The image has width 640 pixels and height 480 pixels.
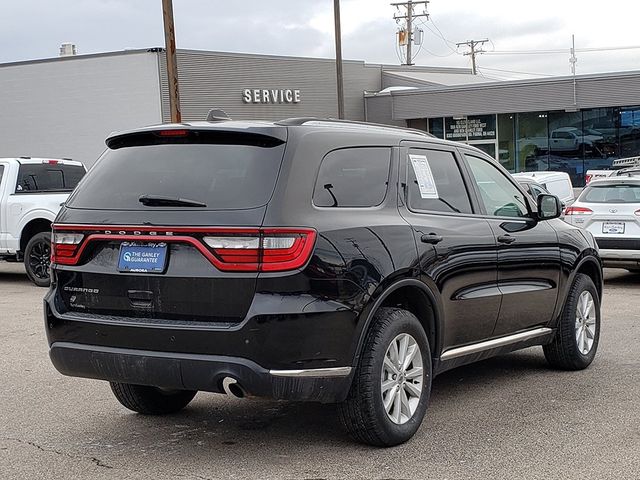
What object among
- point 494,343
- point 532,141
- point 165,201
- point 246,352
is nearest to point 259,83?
point 532,141

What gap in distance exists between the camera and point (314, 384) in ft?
16.4

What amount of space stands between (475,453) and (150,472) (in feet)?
5.88

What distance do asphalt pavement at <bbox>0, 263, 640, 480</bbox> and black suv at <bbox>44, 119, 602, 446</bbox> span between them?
0.94ft

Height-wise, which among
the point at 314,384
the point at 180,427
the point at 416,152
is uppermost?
the point at 416,152

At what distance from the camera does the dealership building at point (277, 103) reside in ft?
106

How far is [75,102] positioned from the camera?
33062mm

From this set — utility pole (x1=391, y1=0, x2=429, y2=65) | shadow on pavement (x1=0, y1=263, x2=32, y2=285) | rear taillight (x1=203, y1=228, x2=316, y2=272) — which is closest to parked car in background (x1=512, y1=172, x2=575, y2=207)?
shadow on pavement (x1=0, y1=263, x2=32, y2=285)

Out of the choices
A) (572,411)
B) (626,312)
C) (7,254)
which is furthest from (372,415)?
(7,254)

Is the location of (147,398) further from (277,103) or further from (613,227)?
(277,103)

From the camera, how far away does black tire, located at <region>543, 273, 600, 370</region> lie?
24.5 ft

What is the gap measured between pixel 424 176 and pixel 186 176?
1.65 m

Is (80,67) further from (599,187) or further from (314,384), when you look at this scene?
(314,384)

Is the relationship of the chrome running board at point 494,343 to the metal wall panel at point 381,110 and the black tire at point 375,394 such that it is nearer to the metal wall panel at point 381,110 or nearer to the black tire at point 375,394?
the black tire at point 375,394

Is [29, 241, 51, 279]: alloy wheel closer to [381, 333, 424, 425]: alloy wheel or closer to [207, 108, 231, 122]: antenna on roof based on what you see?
[207, 108, 231, 122]: antenna on roof
